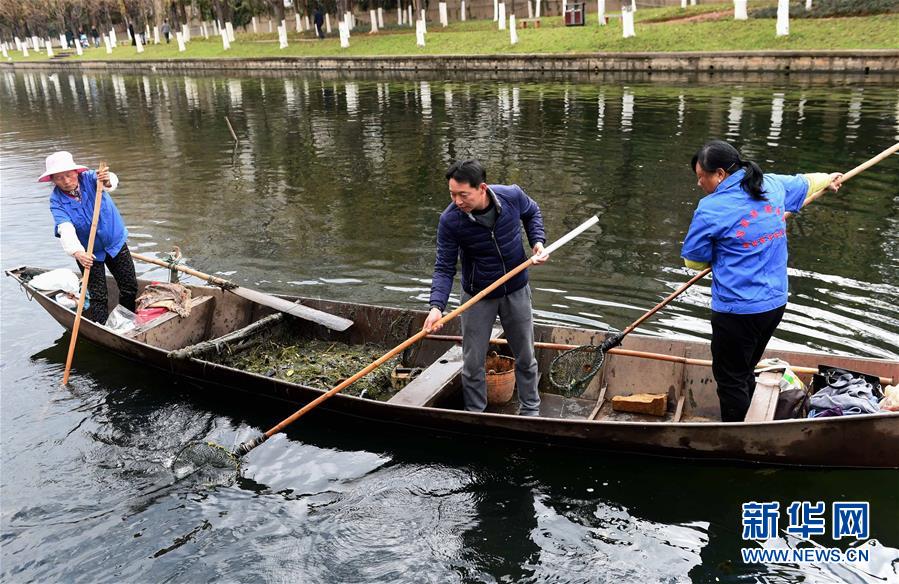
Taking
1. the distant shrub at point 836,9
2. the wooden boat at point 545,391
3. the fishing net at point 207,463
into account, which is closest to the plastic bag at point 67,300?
the wooden boat at point 545,391

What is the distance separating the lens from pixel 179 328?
999cm

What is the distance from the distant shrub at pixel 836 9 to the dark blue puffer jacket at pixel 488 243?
31.7 metres

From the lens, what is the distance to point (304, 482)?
7.31 m

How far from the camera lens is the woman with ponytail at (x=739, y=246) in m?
5.84

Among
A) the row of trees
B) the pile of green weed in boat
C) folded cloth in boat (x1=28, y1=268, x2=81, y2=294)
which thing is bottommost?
the pile of green weed in boat

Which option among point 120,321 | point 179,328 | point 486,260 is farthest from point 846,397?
point 120,321

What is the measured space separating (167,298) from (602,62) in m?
29.4

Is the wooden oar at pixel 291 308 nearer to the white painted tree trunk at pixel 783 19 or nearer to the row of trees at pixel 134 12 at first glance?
the white painted tree trunk at pixel 783 19

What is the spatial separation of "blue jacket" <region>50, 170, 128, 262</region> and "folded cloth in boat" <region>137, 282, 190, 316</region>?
2.60 feet

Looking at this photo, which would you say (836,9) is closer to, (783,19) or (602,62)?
(783,19)

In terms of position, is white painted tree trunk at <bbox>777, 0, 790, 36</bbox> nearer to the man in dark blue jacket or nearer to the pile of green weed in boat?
the pile of green weed in boat

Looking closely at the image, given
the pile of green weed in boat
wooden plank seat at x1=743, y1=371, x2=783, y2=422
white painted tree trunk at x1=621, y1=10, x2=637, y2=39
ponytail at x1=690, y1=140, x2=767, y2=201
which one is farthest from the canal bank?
ponytail at x1=690, y1=140, x2=767, y2=201

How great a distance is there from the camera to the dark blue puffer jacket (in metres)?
6.67

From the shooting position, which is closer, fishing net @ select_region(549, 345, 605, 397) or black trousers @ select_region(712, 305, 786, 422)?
black trousers @ select_region(712, 305, 786, 422)
